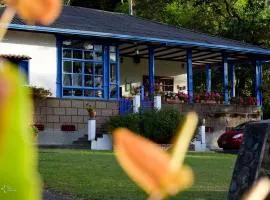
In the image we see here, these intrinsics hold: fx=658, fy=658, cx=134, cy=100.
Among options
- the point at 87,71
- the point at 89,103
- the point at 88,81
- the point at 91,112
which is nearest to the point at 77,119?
the point at 89,103

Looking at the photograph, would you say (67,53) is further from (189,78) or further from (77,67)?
(189,78)

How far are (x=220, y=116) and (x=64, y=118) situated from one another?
5938 mm

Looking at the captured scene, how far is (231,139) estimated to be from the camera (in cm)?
2108

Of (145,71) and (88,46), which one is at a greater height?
(88,46)

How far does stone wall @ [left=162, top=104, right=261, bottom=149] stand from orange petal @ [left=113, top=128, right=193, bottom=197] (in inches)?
835

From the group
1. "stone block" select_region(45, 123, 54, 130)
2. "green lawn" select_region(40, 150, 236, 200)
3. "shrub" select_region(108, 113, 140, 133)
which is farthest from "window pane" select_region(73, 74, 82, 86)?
"green lawn" select_region(40, 150, 236, 200)

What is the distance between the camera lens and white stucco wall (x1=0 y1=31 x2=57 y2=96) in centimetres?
1920

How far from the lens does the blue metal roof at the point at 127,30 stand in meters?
19.5

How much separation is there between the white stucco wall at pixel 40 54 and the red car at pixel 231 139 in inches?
228

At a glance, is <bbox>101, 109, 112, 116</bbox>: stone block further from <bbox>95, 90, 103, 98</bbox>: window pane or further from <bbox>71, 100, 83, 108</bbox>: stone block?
<bbox>71, 100, 83, 108</bbox>: stone block

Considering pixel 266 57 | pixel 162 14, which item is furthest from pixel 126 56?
pixel 162 14

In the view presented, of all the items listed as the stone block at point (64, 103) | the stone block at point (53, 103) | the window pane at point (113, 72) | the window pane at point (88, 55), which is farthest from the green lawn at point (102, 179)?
the window pane at point (113, 72)

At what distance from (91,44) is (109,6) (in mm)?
21301

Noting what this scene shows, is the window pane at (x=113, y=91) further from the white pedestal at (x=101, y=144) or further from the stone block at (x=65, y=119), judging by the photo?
the white pedestal at (x=101, y=144)
